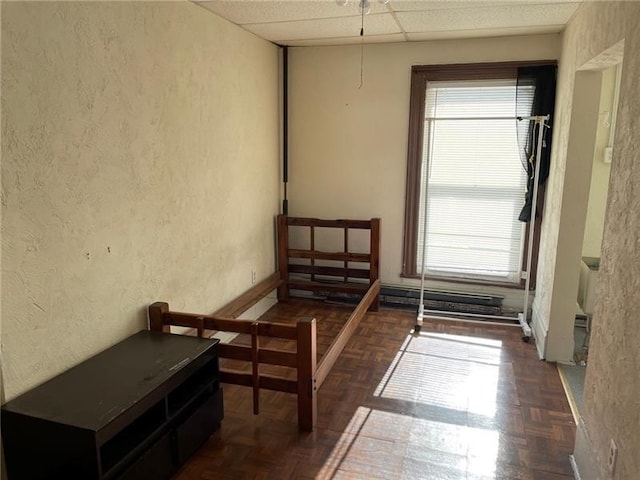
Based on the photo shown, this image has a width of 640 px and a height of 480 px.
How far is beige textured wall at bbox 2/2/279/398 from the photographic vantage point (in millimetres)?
1790

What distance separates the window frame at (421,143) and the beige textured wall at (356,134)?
56mm

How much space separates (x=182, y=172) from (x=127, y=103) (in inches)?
22.9

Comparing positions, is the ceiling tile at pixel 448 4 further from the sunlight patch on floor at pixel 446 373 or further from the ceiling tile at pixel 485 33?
the sunlight patch on floor at pixel 446 373

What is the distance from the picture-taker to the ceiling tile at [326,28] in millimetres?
3275

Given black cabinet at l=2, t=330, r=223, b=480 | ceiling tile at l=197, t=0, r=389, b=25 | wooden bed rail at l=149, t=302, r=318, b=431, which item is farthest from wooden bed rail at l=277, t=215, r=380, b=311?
black cabinet at l=2, t=330, r=223, b=480

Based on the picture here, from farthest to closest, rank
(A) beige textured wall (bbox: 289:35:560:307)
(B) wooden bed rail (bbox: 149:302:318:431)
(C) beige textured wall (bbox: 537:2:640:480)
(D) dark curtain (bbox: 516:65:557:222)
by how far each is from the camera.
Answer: (A) beige textured wall (bbox: 289:35:560:307), (D) dark curtain (bbox: 516:65:557:222), (B) wooden bed rail (bbox: 149:302:318:431), (C) beige textured wall (bbox: 537:2:640:480)

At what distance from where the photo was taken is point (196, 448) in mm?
2268

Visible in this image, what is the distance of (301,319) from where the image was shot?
2332 millimetres

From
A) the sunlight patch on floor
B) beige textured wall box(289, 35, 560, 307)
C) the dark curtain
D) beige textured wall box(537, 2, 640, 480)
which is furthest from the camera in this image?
beige textured wall box(289, 35, 560, 307)

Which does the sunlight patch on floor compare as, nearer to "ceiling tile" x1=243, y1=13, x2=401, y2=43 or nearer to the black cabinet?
the black cabinet

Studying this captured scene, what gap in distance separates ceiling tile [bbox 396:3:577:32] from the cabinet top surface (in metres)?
2.50

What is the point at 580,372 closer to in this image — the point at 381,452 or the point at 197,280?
the point at 381,452

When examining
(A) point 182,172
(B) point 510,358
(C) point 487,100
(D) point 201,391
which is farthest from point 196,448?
(C) point 487,100

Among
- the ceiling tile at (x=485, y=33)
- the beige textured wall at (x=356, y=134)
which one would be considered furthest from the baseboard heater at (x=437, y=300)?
the ceiling tile at (x=485, y=33)
